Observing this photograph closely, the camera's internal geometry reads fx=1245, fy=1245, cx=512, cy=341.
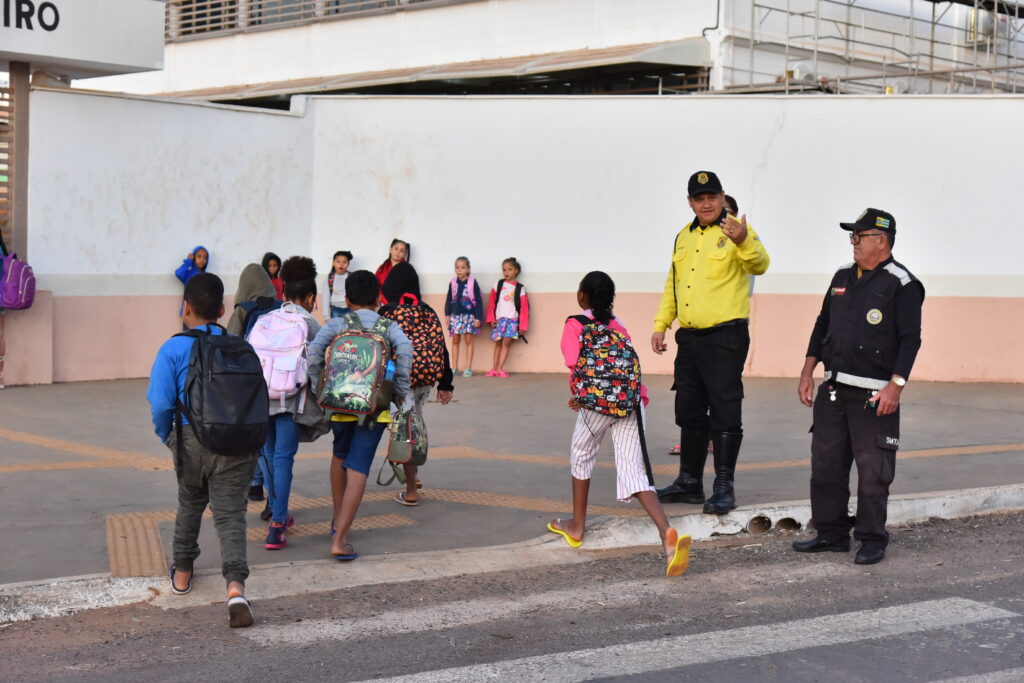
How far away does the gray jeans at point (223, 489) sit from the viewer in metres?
5.74

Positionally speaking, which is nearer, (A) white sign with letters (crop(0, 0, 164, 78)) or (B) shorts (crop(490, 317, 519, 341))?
(A) white sign with letters (crop(0, 0, 164, 78))

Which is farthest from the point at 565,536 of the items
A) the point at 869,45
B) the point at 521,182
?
the point at 869,45

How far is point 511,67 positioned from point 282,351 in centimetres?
1332

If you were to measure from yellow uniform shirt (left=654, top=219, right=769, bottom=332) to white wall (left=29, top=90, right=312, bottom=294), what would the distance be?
27.6 ft

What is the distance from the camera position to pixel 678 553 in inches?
261

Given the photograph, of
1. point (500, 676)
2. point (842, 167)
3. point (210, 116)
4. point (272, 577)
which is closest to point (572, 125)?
point (842, 167)

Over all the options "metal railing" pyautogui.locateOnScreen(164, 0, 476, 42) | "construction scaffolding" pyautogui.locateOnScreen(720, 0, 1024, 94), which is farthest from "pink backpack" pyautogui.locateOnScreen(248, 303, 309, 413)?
"metal railing" pyautogui.locateOnScreen(164, 0, 476, 42)

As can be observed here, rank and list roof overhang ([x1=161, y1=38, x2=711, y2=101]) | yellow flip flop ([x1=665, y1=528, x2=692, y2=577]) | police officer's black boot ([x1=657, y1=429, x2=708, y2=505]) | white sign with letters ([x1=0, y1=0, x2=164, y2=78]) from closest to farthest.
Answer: yellow flip flop ([x1=665, y1=528, x2=692, y2=577]) → police officer's black boot ([x1=657, y1=429, x2=708, y2=505]) → white sign with letters ([x1=0, y1=0, x2=164, y2=78]) → roof overhang ([x1=161, y1=38, x2=711, y2=101])

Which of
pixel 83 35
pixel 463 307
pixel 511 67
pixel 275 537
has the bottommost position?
pixel 275 537

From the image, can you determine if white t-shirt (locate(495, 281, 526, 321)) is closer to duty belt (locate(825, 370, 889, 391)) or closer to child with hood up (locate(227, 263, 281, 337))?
child with hood up (locate(227, 263, 281, 337))

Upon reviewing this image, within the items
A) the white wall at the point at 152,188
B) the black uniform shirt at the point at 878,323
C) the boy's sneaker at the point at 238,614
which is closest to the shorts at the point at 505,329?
the white wall at the point at 152,188

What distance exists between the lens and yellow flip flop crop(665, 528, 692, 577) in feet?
21.7

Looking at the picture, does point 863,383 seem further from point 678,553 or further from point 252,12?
point 252,12

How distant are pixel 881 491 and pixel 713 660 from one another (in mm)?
2165
